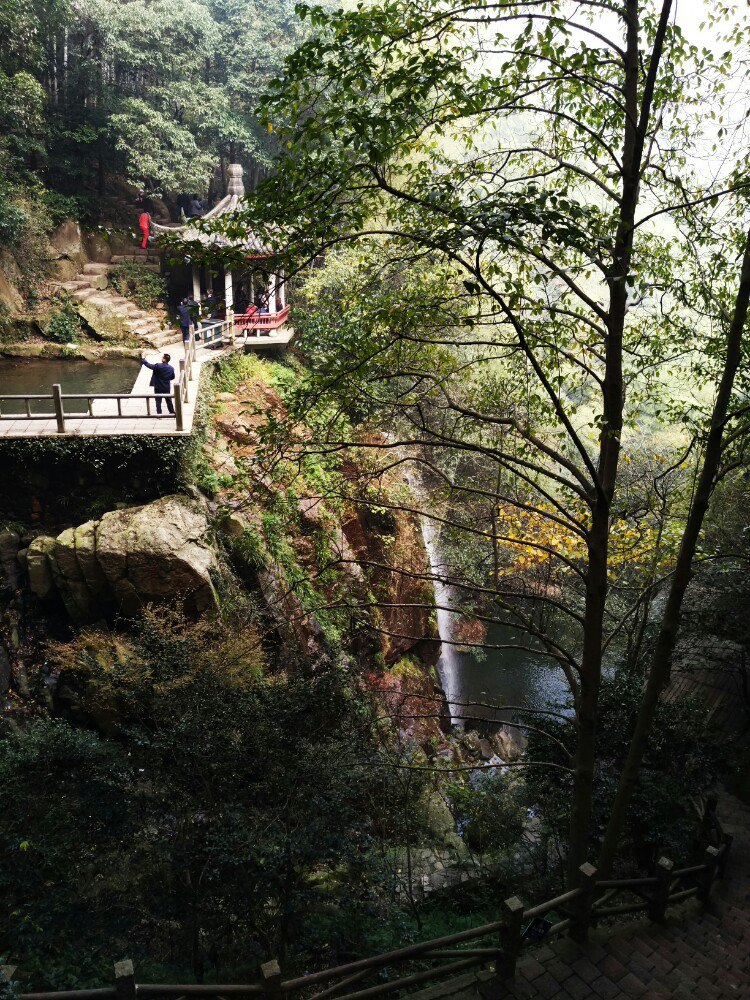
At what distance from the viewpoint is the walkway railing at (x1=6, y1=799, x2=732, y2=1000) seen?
3.61 metres

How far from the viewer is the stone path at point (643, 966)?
4.85 metres

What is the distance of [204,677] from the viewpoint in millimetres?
6066

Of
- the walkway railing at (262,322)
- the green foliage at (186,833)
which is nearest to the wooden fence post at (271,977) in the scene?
the green foliage at (186,833)

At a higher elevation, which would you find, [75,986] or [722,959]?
[75,986]

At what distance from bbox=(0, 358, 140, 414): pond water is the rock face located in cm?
445

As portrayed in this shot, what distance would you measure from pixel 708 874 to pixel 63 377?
1482 cm

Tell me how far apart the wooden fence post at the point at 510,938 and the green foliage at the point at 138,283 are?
62.0ft

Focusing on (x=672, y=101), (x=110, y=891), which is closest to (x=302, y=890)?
(x=110, y=891)

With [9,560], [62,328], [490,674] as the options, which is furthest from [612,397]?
[62,328]

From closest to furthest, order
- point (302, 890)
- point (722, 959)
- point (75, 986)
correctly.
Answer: point (75, 986), point (302, 890), point (722, 959)

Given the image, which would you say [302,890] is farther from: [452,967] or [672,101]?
[672,101]

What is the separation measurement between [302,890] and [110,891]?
1.64 metres

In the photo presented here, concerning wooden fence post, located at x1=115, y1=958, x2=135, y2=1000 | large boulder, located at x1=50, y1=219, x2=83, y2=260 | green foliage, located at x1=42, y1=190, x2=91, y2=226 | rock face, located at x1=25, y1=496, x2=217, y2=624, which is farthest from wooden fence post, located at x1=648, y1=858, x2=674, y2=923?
green foliage, located at x1=42, y1=190, x2=91, y2=226

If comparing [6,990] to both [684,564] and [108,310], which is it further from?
[108,310]
